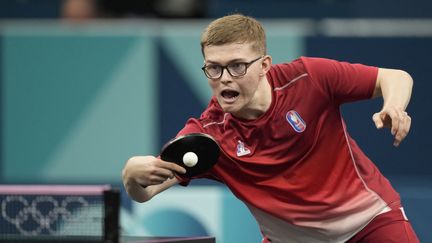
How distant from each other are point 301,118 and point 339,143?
227mm

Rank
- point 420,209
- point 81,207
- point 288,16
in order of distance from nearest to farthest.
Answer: point 81,207 < point 420,209 < point 288,16

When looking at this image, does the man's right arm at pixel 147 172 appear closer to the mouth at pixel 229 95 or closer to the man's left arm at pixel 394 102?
the mouth at pixel 229 95

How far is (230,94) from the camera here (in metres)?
4.97

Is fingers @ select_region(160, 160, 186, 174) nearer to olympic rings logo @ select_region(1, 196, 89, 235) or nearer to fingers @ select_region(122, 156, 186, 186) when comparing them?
fingers @ select_region(122, 156, 186, 186)

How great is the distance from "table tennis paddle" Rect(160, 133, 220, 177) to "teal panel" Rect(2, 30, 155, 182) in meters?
5.05

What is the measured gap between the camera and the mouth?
4.91 metres

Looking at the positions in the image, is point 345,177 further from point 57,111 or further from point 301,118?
point 57,111

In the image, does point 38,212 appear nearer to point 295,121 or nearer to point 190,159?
point 190,159

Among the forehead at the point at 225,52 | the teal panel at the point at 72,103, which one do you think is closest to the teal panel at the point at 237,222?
→ the teal panel at the point at 72,103

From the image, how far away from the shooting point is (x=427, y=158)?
9.29 metres

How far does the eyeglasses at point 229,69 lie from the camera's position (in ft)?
16.0

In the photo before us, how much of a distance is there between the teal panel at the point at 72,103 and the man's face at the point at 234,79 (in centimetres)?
467

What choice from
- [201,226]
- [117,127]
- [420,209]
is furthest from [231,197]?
[117,127]

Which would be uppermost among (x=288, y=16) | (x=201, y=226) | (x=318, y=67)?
(x=318, y=67)
